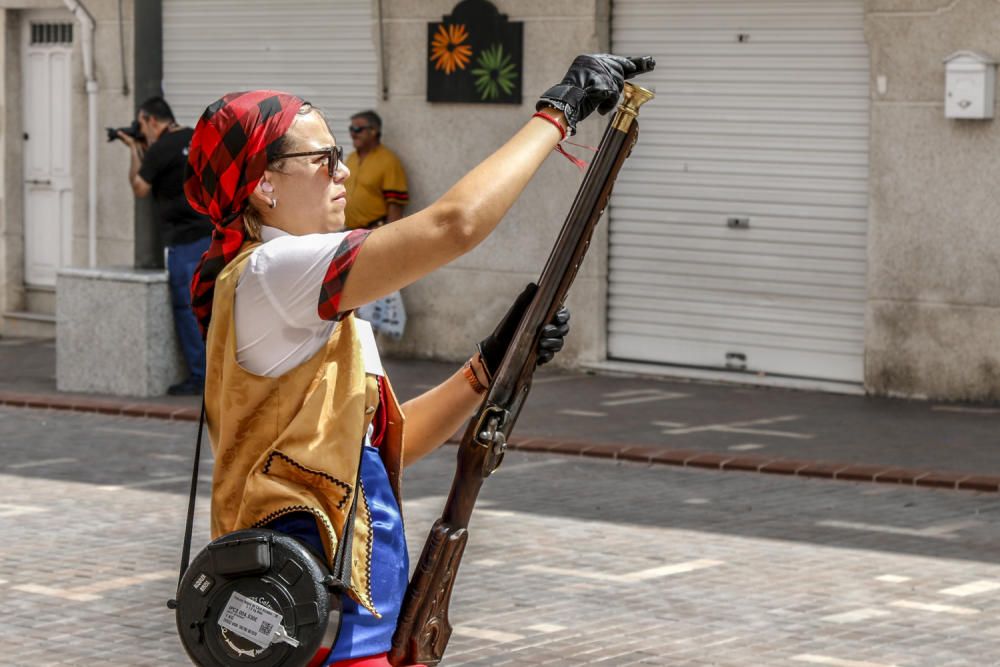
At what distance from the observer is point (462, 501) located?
327 cm

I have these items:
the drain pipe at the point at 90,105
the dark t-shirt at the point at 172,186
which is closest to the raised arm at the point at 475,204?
the dark t-shirt at the point at 172,186

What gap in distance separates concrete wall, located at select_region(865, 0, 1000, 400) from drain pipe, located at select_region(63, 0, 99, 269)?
7.37 metres

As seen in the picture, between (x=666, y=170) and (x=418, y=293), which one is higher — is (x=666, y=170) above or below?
above

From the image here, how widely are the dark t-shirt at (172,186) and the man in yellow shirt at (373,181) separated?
1.97 m

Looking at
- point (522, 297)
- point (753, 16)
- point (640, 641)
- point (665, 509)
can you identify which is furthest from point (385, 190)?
point (522, 297)

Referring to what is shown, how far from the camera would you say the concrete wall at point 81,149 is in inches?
677

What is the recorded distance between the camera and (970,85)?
488 inches

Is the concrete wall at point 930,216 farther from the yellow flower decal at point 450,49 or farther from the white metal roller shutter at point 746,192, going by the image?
the yellow flower decal at point 450,49

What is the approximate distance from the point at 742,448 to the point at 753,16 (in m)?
3.83

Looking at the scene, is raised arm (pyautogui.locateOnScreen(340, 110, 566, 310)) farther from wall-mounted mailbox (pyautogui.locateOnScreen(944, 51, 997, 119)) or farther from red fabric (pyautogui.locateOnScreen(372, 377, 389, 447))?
wall-mounted mailbox (pyautogui.locateOnScreen(944, 51, 997, 119))

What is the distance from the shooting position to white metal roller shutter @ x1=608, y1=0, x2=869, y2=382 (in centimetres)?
1334

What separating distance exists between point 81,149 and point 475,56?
437 centimetres

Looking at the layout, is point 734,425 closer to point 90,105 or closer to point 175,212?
point 175,212

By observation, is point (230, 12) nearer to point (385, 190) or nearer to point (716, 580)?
point (385, 190)
